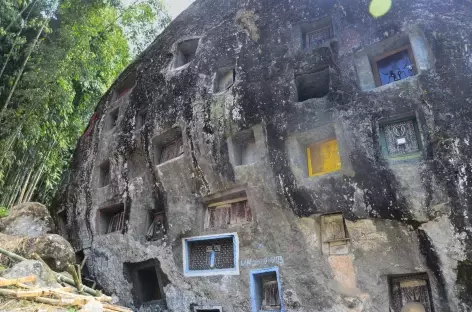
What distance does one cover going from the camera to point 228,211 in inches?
386

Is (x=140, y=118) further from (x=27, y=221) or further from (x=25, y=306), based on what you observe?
(x=25, y=306)

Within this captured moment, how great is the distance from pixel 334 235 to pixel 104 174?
835 centimetres

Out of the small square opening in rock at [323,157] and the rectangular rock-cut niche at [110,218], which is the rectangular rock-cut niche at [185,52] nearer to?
the rectangular rock-cut niche at [110,218]

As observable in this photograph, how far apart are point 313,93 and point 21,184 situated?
35.5 feet

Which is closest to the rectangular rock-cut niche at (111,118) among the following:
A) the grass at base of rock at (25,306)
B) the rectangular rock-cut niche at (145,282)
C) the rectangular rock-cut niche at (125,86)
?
the rectangular rock-cut niche at (125,86)

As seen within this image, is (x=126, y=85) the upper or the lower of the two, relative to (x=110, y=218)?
upper

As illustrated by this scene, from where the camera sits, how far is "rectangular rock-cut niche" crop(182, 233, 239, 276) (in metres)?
9.22

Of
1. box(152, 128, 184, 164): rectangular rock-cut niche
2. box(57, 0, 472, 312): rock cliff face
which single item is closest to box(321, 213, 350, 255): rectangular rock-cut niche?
box(57, 0, 472, 312): rock cliff face

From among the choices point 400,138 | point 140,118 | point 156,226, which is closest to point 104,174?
point 140,118

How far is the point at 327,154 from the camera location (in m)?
8.77

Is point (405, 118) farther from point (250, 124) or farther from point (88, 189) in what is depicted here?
point (88, 189)

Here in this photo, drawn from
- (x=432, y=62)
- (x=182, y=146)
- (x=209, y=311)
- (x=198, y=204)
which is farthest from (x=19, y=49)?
(x=432, y=62)

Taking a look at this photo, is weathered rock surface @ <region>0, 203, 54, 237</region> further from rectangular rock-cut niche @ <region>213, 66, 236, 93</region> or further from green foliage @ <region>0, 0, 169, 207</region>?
rectangular rock-cut niche @ <region>213, 66, 236, 93</region>

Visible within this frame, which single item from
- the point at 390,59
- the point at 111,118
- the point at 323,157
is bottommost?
the point at 323,157
